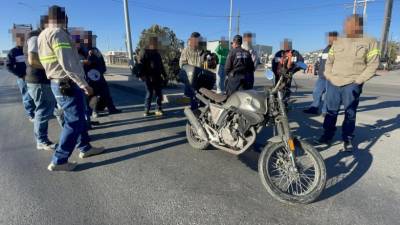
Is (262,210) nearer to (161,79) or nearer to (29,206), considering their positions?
(29,206)

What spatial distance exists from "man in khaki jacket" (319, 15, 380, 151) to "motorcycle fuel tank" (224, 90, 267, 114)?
166 cm

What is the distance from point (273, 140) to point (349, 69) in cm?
200

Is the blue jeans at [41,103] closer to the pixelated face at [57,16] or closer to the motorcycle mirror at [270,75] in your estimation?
the pixelated face at [57,16]

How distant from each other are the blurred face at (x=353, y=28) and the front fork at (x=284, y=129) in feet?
6.23

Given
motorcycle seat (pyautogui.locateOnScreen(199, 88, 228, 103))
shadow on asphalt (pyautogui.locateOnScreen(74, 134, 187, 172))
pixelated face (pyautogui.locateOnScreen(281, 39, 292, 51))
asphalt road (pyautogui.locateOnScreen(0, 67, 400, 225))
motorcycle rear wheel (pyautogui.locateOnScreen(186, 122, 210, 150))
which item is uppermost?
pixelated face (pyautogui.locateOnScreen(281, 39, 292, 51))

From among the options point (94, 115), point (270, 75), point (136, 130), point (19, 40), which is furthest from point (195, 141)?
point (19, 40)

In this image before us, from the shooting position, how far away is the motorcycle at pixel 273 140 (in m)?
2.70

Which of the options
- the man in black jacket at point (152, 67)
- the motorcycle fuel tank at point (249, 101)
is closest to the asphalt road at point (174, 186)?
the motorcycle fuel tank at point (249, 101)

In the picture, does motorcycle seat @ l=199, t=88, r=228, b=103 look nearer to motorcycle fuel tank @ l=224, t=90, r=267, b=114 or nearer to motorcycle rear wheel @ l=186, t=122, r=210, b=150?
motorcycle fuel tank @ l=224, t=90, r=267, b=114

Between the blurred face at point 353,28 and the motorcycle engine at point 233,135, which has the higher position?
the blurred face at point 353,28

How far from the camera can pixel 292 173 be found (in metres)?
2.81

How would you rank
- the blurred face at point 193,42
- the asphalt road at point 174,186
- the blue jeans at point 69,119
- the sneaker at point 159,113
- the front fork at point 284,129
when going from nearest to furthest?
the asphalt road at point 174,186, the front fork at point 284,129, the blue jeans at point 69,119, the blurred face at point 193,42, the sneaker at point 159,113

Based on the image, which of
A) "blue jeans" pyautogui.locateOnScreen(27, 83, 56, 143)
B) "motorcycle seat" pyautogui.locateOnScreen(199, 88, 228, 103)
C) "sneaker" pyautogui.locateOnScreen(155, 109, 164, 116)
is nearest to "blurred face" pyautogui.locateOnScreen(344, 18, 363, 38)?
"motorcycle seat" pyautogui.locateOnScreen(199, 88, 228, 103)

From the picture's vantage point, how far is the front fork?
2759 millimetres
